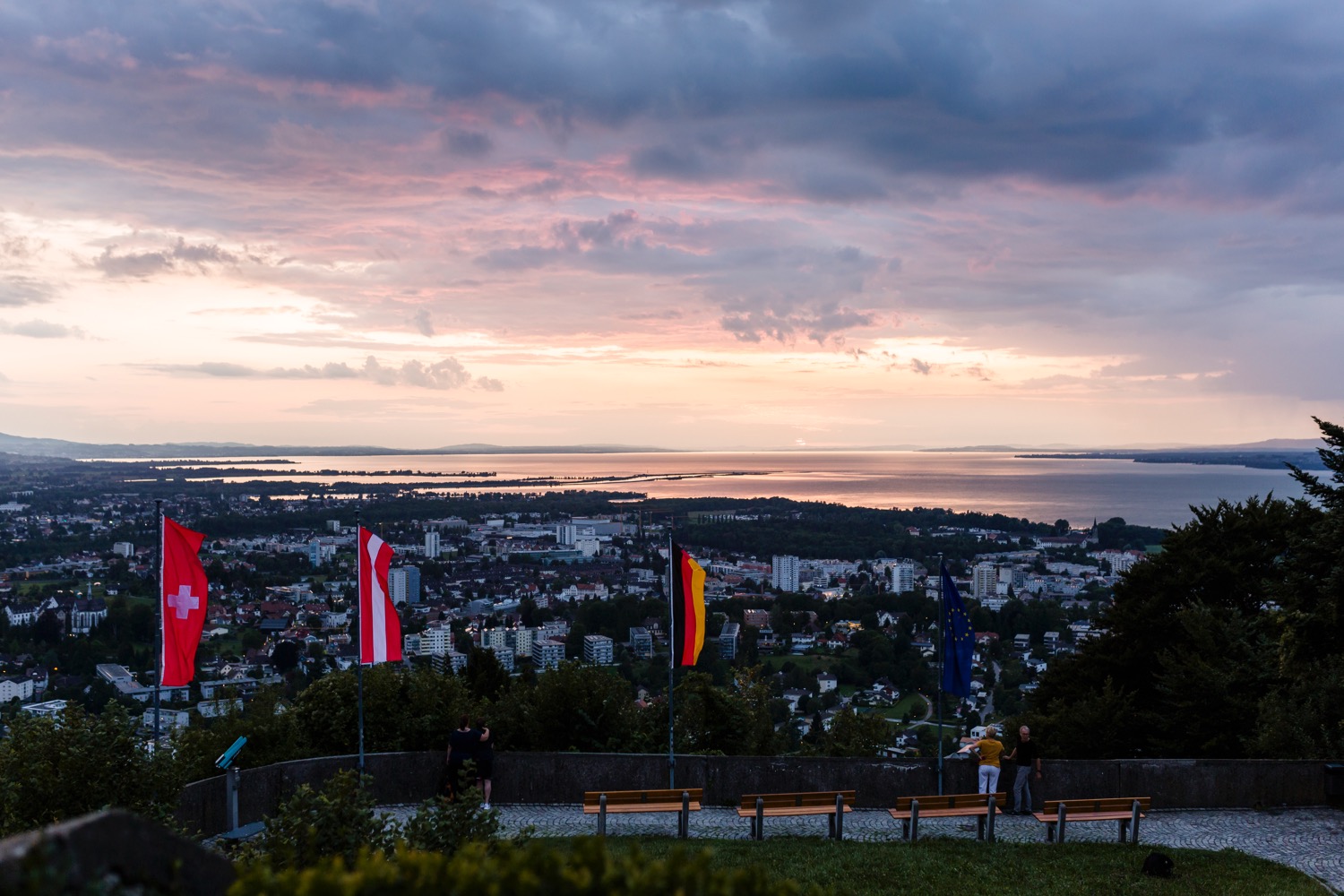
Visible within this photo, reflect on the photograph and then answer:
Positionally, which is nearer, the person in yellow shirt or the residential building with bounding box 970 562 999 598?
the person in yellow shirt

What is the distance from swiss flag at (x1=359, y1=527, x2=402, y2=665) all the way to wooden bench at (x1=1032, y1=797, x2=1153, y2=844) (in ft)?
31.2

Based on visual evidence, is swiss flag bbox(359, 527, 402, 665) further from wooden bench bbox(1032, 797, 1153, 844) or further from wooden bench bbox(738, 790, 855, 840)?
wooden bench bbox(1032, 797, 1153, 844)

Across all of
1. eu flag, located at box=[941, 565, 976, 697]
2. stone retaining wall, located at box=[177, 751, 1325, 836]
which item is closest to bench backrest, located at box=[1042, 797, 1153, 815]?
stone retaining wall, located at box=[177, 751, 1325, 836]

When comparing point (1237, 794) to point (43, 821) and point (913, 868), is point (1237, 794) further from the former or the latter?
point (43, 821)

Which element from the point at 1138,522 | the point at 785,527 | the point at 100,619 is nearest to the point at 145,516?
the point at 100,619

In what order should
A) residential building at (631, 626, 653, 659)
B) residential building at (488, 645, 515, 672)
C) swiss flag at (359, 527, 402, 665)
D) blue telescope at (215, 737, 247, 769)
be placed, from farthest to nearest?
residential building at (631, 626, 653, 659)
residential building at (488, 645, 515, 672)
swiss flag at (359, 527, 402, 665)
blue telescope at (215, 737, 247, 769)

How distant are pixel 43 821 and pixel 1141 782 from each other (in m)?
14.4

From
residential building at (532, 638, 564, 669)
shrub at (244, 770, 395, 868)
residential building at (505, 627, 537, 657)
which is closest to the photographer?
shrub at (244, 770, 395, 868)

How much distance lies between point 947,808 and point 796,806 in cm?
209

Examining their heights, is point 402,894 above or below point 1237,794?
above

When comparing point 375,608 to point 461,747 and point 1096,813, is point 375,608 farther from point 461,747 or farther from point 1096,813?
point 1096,813

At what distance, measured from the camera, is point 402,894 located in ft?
10.9

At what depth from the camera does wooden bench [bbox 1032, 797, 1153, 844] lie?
12336mm

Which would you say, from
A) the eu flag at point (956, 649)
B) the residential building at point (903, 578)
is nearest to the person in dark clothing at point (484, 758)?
the eu flag at point (956, 649)
